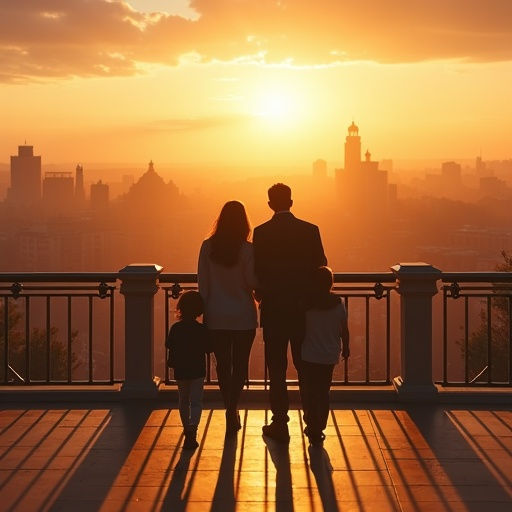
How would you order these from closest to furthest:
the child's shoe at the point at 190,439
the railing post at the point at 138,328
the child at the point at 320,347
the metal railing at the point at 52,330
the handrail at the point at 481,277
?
the child's shoe at the point at 190,439 → the child at the point at 320,347 → the railing post at the point at 138,328 → the handrail at the point at 481,277 → the metal railing at the point at 52,330

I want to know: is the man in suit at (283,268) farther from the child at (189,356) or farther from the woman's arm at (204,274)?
the child at (189,356)

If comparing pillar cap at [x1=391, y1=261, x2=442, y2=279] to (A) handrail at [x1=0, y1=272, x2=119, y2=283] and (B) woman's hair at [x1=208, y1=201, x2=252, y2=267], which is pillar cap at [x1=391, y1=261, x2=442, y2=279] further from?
(A) handrail at [x1=0, y1=272, x2=119, y2=283]

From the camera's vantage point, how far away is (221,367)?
8.02 metres

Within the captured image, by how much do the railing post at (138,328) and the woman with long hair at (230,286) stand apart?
1689 millimetres

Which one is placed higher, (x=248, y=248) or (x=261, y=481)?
(x=248, y=248)

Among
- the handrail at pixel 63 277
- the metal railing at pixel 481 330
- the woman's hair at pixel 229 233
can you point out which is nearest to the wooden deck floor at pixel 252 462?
the metal railing at pixel 481 330

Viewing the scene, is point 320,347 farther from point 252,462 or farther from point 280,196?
Answer: point 280,196

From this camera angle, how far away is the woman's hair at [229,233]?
25.3 ft

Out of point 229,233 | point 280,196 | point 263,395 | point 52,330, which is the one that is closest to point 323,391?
point 229,233

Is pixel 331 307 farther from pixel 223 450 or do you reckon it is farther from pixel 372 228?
pixel 372 228

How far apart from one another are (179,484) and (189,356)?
3.93ft

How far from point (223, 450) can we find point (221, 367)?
2.42ft

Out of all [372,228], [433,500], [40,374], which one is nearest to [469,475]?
[433,500]

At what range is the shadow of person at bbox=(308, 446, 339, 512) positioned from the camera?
6.27m
